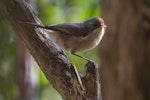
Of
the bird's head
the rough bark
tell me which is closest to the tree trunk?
the bird's head

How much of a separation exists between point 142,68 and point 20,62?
150 centimetres

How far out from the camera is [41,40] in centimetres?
248

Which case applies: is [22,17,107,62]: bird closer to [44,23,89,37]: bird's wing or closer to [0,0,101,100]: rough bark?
[44,23,89,37]: bird's wing

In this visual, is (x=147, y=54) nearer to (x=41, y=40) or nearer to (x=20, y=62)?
(x=41, y=40)

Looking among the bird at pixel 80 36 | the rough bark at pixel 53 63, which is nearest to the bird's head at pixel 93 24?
the bird at pixel 80 36

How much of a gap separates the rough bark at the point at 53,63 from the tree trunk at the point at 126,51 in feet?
3.37

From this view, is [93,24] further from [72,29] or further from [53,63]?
[53,63]

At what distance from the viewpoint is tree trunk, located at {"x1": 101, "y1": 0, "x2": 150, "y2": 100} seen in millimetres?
3414

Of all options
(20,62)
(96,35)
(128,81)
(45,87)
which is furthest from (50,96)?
(96,35)

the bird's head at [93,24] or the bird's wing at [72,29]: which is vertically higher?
the bird's head at [93,24]

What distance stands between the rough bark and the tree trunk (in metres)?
1.03

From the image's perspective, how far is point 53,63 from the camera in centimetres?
246

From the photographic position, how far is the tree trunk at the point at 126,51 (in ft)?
→ 11.2

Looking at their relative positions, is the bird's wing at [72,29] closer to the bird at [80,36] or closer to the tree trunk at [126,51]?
the bird at [80,36]
